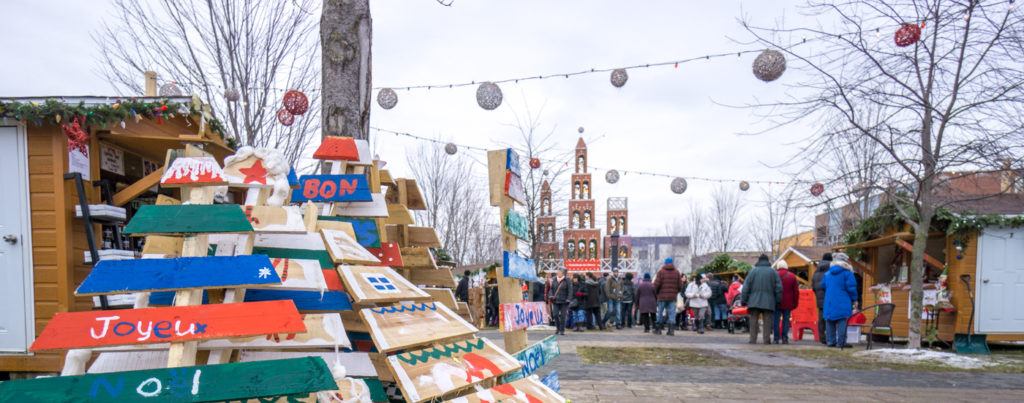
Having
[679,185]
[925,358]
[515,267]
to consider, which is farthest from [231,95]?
[679,185]

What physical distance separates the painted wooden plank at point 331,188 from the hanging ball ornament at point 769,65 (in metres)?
7.27

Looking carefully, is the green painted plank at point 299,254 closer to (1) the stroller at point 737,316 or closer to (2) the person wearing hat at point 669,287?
(2) the person wearing hat at point 669,287

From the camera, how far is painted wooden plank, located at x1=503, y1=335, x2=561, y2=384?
3.00m

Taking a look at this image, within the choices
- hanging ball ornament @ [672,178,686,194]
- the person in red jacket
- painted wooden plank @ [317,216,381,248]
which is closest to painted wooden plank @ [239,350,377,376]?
painted wooden plank @ [317,216,381,248]

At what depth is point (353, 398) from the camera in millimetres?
2297

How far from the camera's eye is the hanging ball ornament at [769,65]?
855 centimetres

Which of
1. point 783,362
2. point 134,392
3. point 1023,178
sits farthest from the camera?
point 1023,178

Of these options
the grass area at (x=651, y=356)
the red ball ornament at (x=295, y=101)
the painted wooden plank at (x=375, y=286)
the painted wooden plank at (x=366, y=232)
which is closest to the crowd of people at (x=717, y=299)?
the grass area at (x=651, y=356)

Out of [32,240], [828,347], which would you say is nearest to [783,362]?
[828,347]

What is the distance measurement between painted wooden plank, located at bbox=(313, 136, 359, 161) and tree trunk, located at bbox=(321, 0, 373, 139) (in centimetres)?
64

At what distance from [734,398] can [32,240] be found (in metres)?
6.10

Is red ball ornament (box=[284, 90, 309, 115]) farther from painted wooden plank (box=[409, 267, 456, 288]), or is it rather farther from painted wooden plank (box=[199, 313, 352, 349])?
painted wooden plank (box=[199, 313, 352, 349])

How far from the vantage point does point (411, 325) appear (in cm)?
255

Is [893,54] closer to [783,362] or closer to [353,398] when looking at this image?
[783,362]
